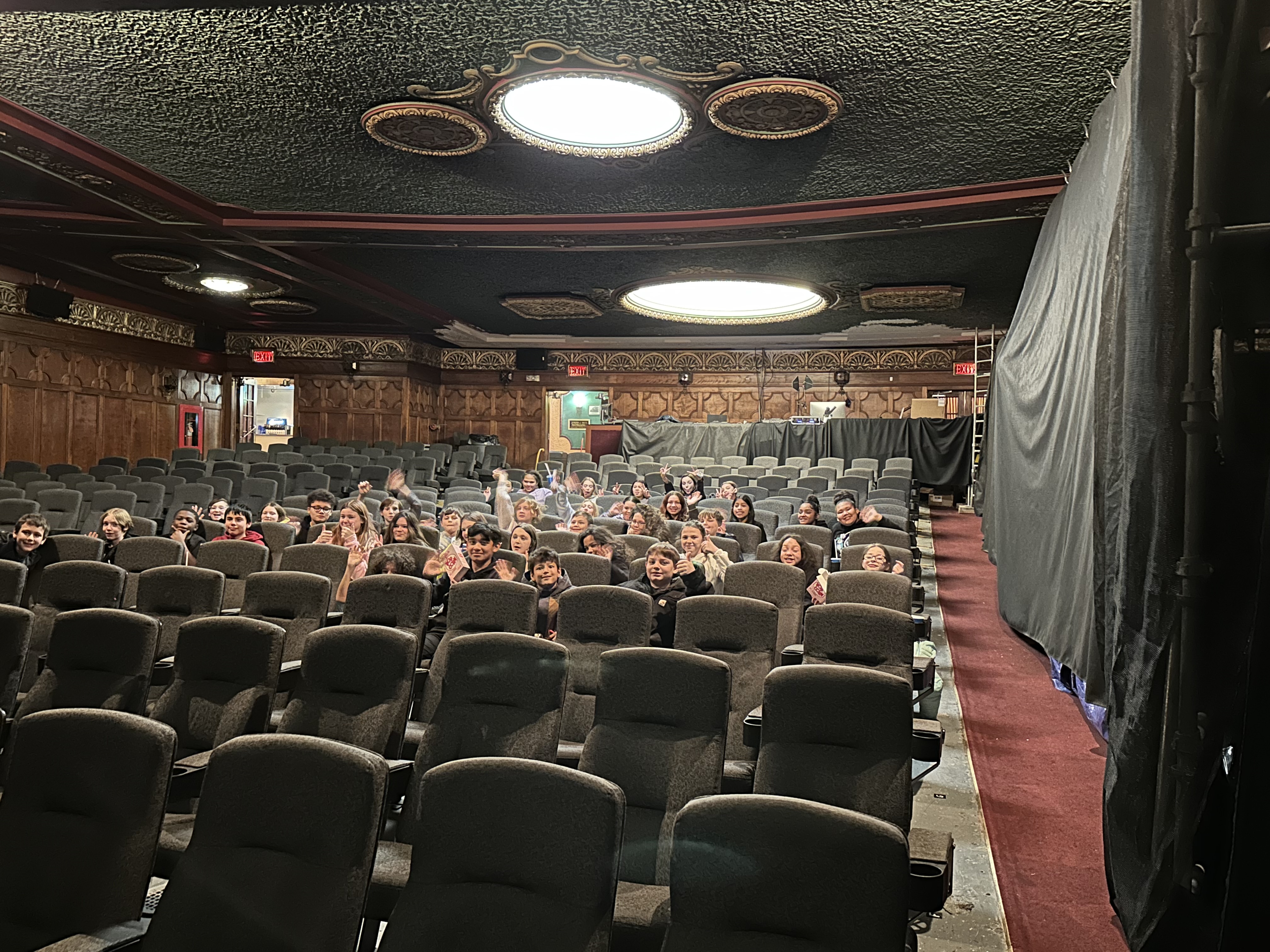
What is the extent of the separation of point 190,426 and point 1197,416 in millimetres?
17026

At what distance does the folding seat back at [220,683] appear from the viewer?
128 inches

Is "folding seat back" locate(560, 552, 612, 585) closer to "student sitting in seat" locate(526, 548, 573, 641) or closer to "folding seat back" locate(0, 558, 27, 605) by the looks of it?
"student sitting in seat" locate(526, 548, 573, 641)

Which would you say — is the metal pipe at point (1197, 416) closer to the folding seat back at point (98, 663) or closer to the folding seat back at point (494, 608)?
the folding seat back at point (494, 608)

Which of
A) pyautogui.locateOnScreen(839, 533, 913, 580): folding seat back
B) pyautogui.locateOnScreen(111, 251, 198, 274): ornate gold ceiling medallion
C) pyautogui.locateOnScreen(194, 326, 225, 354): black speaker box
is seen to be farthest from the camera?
pyautogui.locateOnScreen(194, 326, 225, 354): black speaker box

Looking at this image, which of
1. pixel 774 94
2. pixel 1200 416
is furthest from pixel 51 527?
pixel 1200 416

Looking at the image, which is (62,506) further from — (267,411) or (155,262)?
(267,411)

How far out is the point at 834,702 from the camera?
8.82ft

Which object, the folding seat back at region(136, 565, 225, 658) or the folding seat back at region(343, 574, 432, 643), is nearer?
the folding seat back at region(343, 574, 432, 643)

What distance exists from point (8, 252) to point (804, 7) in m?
10.3

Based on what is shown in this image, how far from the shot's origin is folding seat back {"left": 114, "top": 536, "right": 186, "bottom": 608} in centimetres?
544

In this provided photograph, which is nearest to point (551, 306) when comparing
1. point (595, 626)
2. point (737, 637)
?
point (595, 626)

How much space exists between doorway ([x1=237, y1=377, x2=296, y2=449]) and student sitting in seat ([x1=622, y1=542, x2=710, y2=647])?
15933 millimetres

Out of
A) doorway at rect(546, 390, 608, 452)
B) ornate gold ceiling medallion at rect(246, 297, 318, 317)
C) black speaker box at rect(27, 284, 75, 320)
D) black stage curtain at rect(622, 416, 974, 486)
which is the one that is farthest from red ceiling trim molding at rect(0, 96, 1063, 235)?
doorway at rect(546, 390, 608, 452)

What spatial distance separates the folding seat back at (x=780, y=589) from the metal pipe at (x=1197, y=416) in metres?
2.85
